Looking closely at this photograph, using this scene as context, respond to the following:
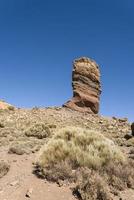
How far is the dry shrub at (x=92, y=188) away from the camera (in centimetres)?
990

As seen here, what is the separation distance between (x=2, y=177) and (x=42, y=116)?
103ft

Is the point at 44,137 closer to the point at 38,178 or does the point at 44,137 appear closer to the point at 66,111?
the point at 38,178

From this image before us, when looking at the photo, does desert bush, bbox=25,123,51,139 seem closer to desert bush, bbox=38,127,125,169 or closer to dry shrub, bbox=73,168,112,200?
desert bush, bbox=38,127,125,169

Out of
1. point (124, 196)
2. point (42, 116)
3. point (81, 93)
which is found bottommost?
point (124, 196)

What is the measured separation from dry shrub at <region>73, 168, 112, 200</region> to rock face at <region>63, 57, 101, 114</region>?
3783 centimetres

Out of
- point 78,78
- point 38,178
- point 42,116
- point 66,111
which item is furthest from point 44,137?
point 78,78

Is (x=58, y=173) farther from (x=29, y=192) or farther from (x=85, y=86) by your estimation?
(x=85, y=86)

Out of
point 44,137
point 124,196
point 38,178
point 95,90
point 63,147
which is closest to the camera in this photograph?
point 124,196

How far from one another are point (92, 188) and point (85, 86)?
40201mm

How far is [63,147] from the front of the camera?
42.9 ft

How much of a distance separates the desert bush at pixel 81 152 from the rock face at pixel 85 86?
34.3m

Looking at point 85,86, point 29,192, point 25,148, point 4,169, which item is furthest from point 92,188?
point 85,86

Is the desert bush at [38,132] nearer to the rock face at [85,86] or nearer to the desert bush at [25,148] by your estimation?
the desert bush at [25,148]

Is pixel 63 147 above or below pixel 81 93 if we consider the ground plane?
below
